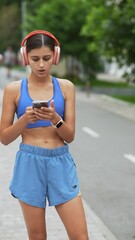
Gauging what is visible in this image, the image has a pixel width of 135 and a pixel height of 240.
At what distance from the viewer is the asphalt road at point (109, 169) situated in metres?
7.11

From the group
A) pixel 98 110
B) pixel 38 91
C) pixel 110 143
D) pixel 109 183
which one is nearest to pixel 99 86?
pixel 98 110

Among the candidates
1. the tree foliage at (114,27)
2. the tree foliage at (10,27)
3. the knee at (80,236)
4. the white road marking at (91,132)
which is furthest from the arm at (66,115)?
the tree foliage at (10,27)

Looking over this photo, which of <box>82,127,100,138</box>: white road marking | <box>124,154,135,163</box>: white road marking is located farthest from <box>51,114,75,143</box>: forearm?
<box>82,127,100,138</box>: white road marking

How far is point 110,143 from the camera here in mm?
13125

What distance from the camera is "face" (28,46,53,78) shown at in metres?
3.93

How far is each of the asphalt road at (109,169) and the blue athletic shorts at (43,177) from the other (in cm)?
231

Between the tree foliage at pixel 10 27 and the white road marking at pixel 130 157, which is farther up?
the white road marking at pixel 130 157

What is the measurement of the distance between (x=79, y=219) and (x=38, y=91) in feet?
2.66

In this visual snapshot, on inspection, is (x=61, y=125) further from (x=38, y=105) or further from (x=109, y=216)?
(x=109, y=216)

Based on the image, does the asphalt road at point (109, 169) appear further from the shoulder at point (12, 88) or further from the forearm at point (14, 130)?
the shoulder at point (12, 88)

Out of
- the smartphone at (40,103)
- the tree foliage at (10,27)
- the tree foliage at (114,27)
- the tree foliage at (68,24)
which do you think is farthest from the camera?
the tree foliage at (10,27)

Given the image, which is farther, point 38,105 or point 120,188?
point 120,188

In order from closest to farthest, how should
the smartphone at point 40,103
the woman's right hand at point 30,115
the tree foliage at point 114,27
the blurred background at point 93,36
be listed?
the smartphone at point 40,103
the woman's right hand at point 30,115
the tree foliage at point 114,27
the blurred background at point 93,36

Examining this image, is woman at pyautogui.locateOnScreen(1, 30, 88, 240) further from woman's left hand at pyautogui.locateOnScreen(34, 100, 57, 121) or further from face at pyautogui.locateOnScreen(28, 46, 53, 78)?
woman's left hand at pyautogui.locateOnScreen(34, 100, 57, 121)
